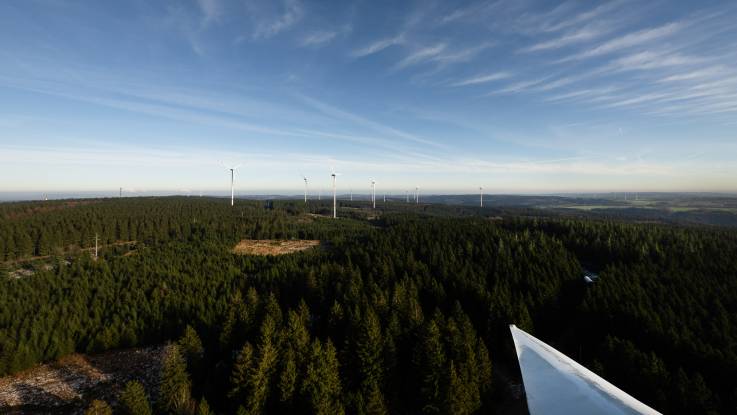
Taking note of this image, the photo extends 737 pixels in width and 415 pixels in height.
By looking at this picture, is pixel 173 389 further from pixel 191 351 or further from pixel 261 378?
pixel 191 351

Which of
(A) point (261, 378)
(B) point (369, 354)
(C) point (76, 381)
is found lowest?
(C) point (76, 381)

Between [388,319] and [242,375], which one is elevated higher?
[388,319]

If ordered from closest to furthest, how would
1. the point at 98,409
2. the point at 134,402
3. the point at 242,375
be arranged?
the point at 98,409, the point at 134,402, the point at 242,375

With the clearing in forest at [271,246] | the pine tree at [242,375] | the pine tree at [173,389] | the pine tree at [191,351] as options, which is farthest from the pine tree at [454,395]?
the clearing in forest at [271,246]

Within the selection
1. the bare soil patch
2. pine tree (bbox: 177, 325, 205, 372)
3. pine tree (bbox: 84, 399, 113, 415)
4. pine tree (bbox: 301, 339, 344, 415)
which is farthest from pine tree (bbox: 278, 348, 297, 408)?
the bare soil patch

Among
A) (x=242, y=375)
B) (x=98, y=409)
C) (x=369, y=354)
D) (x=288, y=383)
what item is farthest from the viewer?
(x=369, y=354)

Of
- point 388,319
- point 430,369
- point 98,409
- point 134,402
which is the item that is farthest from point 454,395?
point 98,409
